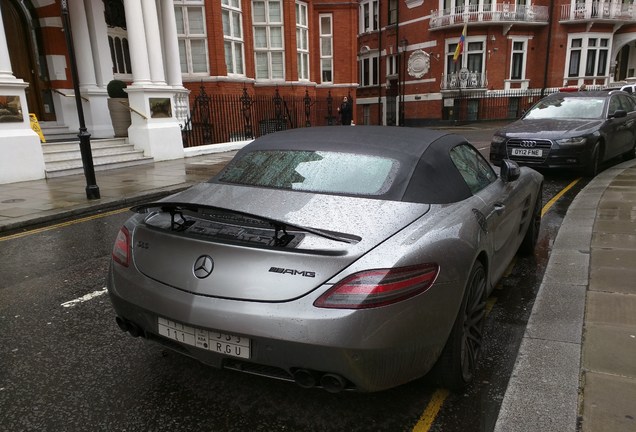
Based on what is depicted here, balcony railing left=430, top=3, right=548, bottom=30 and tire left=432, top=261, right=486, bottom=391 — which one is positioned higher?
balcony railing left=430, top=3, right=548, bottom=30

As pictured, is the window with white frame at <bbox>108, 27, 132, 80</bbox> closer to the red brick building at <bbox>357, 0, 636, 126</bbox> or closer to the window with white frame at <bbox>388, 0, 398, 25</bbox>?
the red brick building at <bbox>357, 0, 636, 126</bbox>

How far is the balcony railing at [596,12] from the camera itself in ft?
113

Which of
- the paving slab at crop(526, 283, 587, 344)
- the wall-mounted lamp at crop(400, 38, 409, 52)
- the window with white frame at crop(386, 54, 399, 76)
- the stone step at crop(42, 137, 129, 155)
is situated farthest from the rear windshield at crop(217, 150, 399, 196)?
the window with white frame at crop(386, 54, 399, 76)

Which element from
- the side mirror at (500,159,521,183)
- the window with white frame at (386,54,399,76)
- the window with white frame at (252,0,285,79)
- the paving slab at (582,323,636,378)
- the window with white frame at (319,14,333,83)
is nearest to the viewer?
the paving slab at (582,323,636,378)

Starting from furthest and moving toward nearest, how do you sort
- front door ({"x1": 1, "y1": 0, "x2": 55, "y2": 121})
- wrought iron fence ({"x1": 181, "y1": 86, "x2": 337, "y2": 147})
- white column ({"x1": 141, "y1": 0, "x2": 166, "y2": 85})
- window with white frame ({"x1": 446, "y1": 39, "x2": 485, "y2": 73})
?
window with white frame ({"x1": 446, "y1": 39, "x2": 485, "y2": 73})
wrought iron fence ({"x1": 181, "y1": 86, "x2": 337, "y2": 147})
front door ({"x1": 1, "y1": 0, "x2": 55, "y2": 121})
white column ({"x1": 141, "y1": 0, "x2": 166, "y2": 85})

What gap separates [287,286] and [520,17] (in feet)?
126

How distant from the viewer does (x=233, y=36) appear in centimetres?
1994

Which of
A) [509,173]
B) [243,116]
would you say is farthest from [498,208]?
[243,116]

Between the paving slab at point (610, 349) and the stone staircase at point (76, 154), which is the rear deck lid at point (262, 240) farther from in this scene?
the stone staircase at point (76, 154)

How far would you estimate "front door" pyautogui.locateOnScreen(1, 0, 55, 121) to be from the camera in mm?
14531

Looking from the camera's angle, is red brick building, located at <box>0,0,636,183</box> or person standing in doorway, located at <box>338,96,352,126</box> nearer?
red brick building, located at <box>0,0,636,183</box>

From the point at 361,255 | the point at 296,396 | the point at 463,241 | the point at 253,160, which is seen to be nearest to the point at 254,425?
the point at 296,396

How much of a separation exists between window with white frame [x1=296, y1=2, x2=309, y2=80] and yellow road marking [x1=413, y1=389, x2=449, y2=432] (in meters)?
22.7

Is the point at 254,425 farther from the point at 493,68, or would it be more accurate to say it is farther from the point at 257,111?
the point at 493,68
